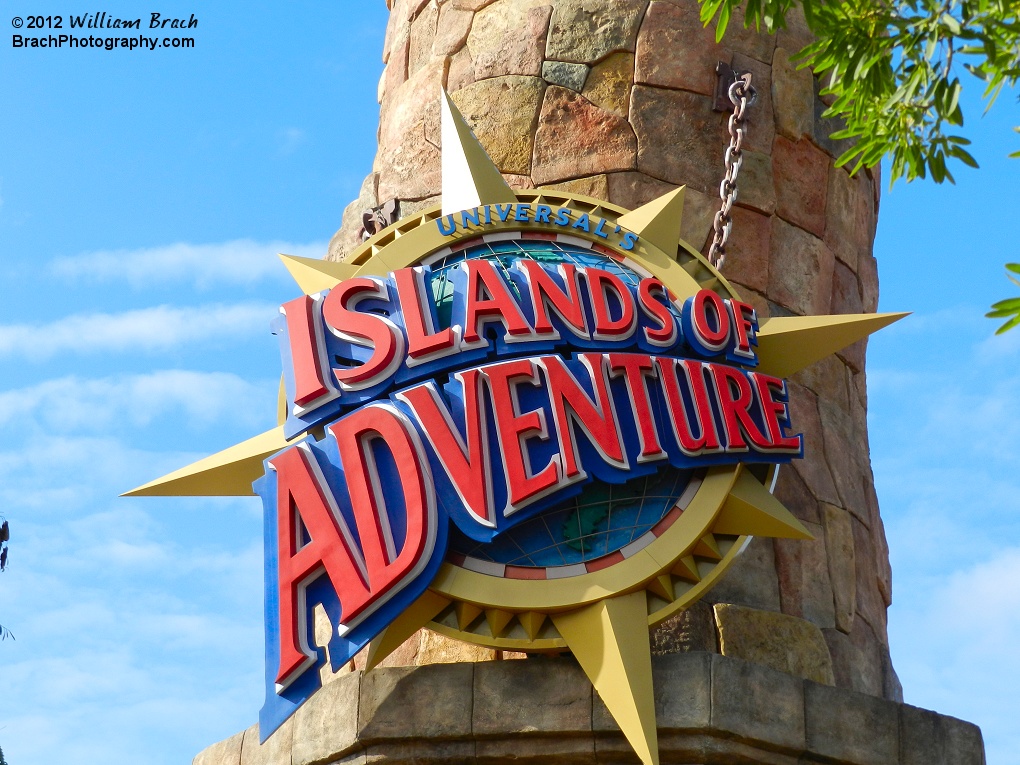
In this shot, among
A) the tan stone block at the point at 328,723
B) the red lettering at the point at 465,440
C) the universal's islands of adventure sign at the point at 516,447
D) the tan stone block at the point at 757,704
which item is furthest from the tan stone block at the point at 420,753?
the tan stone block at the point at 757,704

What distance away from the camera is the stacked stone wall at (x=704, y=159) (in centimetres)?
1053

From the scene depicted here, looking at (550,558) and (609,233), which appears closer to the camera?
(550,558)

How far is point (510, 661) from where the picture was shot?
878 cm

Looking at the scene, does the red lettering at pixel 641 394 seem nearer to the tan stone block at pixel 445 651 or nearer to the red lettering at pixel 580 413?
the red lettering at pixel 580 413

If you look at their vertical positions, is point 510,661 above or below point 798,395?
below

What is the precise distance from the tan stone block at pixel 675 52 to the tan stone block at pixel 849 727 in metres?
4.47

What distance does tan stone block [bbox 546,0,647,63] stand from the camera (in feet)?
36.7

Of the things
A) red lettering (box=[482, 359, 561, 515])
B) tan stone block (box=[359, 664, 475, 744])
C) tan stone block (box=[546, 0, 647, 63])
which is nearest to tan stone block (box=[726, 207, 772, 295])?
tan stone block (box=[546, 0, 647, 63])

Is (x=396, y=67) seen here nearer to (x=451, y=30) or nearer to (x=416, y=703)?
(x=451, y=30)

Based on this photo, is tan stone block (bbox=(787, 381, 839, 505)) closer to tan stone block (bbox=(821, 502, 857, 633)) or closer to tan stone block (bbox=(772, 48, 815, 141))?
tan stone block (bbox=(821, 502, 857, 633))

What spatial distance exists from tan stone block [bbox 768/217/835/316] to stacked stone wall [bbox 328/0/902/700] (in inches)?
0.5

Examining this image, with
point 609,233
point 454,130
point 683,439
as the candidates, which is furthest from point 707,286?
point 454,130

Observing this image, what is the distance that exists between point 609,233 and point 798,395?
73.8 inches

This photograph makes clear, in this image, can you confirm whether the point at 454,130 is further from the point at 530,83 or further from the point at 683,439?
the point at 683,439
